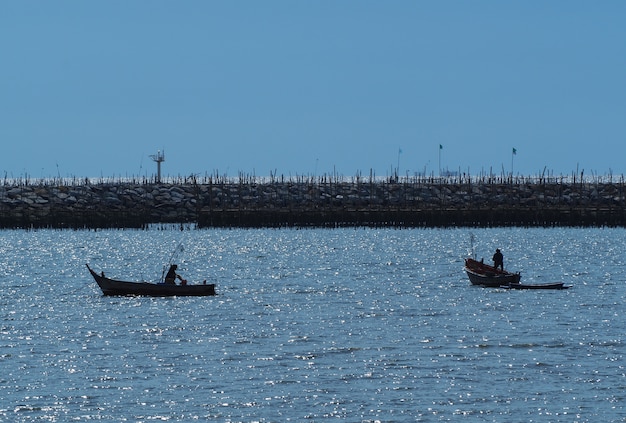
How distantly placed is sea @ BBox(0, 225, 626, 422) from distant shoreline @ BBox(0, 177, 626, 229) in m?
43.7

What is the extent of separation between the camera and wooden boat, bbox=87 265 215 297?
54750mm

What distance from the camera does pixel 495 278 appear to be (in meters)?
59.2

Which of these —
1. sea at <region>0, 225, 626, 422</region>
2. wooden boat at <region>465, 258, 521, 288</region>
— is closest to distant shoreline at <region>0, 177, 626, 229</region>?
sea at <region>0, 225, 626, 422</region>

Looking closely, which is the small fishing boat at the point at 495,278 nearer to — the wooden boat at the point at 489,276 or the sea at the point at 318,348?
the wooden boat at the point at 489,276

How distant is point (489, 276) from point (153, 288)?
15008 millimetres

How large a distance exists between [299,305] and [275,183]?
102 m

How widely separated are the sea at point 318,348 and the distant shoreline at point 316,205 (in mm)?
43742

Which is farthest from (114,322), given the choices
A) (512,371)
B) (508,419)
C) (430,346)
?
(508,419)

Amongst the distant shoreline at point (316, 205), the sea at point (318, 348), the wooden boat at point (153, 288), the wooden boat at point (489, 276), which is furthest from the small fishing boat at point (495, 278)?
the distant shoreline at point (316, 205)

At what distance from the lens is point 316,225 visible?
12056cm

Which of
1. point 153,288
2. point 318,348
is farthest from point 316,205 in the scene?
point 318,348

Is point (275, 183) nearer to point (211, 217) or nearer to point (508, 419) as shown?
point (211, 217)

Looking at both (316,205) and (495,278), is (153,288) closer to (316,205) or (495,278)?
(495,278)

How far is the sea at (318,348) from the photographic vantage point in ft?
101
